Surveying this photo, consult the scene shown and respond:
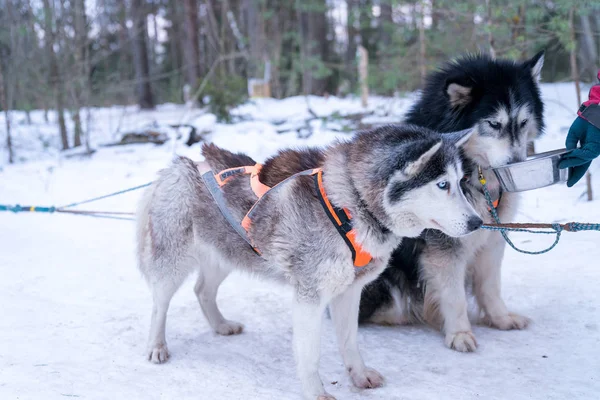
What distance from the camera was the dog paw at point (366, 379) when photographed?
109 inches

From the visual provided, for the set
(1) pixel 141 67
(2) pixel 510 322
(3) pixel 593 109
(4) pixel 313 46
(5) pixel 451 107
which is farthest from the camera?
(1) pixel 141 67

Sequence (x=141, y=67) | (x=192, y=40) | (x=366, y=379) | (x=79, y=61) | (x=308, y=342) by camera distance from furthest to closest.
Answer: (x=141, y=67), (x=192, y=40), (x=79, y=61), (x=366, y=379), (x=308, y=342)

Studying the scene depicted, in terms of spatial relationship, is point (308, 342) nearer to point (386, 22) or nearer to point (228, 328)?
point (228, 328)

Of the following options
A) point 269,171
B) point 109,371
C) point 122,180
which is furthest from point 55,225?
point 269,171

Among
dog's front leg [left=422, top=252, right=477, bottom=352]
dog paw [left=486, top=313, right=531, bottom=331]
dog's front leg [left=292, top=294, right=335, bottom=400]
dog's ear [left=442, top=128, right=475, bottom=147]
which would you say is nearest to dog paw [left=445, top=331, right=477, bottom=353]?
dog's front leg [left=422, top=252, right=477, bottom=352]

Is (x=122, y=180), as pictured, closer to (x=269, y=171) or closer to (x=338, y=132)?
(x=338, y=132)

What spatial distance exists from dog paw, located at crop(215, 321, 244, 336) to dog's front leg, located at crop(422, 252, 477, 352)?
1313 mm

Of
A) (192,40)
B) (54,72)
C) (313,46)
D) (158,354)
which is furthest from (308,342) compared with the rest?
(313,46)

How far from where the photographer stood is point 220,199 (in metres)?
2.94

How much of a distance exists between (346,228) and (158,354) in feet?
4.88

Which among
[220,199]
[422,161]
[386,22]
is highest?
[386,22]

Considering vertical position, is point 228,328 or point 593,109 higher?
point 593,109

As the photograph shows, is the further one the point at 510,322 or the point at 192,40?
the point at 192,40

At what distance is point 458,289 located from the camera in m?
3.27
